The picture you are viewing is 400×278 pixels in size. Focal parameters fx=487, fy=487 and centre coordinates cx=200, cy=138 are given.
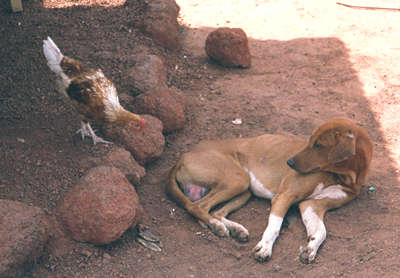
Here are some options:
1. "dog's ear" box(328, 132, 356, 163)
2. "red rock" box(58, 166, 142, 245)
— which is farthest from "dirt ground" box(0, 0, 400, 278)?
"dog's ear" box(328, 132, 356, 163)

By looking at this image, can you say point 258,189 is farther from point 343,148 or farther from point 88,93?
point 88,93

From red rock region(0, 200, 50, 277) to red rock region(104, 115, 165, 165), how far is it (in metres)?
1.53

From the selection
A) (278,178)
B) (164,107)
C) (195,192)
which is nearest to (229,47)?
(164,107)

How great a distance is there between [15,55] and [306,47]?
479 cm

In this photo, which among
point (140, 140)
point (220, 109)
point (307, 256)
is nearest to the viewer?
point (307, 256)

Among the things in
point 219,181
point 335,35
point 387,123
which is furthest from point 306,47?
point 219,181

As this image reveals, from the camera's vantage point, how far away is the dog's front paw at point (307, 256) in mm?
4141

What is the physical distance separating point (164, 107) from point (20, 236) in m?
2.74

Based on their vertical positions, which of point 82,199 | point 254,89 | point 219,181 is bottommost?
point 254,89

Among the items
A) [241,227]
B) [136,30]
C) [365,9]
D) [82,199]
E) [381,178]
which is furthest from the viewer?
[365,9]

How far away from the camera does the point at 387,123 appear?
251 inches

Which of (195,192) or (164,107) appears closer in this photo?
(195,192)

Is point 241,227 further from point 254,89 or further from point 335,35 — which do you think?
point 335,35

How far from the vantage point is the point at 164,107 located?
5984 millimetres
